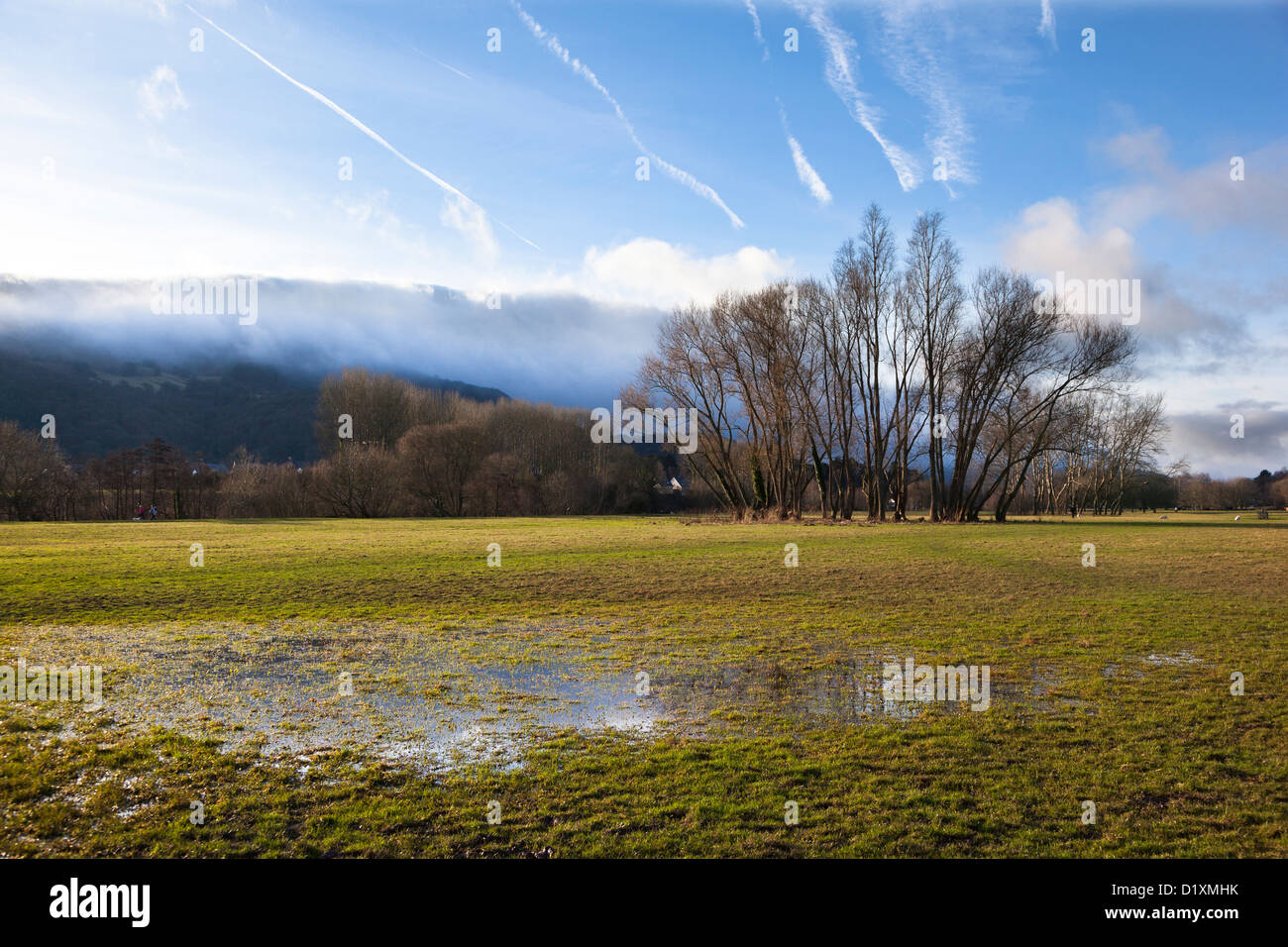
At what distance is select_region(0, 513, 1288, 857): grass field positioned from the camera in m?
5.61

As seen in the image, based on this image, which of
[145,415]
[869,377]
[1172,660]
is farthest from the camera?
[145,415]

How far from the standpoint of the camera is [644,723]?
8.45 m

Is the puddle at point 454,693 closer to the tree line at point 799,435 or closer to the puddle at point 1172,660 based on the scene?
the puddle at point 1172,660

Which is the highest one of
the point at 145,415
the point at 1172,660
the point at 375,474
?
the point at 145,415

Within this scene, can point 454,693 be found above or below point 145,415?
below

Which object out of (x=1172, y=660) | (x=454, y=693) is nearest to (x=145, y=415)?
(x=454, y=693)

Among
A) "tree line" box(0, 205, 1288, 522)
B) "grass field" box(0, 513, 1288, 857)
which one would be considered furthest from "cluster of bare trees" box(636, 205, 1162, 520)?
"grass field" box(0, 513, 1288, 857)

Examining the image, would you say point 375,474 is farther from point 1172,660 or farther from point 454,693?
point 1172,660

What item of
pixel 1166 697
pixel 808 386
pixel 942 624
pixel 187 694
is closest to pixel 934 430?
pixel 808 386

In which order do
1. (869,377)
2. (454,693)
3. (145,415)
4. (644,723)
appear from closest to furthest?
(644,723) < (454,693) < (869,377) < (145,415)

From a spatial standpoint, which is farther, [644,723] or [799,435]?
[799,435]

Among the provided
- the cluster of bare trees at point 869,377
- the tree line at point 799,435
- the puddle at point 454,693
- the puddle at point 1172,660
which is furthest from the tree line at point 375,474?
the puddle at point 1172,660

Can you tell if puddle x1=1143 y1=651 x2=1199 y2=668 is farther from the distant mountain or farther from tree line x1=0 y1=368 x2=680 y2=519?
the distant mountain
